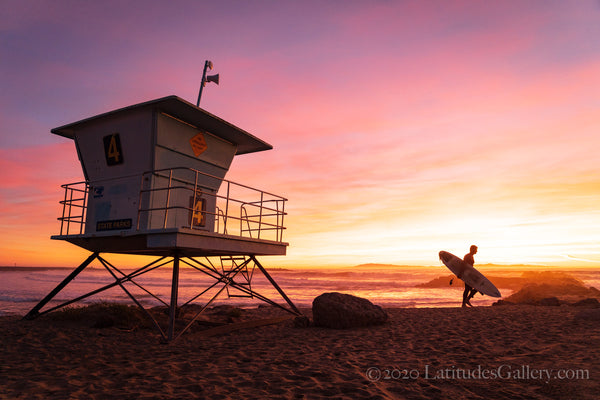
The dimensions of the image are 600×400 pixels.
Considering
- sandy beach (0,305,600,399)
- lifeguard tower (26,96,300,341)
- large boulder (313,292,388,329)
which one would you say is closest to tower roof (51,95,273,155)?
lifeguard tower (26,96,300,341)

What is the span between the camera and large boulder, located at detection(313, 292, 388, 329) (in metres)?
11.5

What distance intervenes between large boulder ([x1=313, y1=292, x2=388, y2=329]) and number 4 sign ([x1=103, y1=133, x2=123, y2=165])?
7268mm

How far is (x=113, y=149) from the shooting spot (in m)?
11.1

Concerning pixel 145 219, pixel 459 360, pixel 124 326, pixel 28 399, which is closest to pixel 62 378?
pixel 28 399

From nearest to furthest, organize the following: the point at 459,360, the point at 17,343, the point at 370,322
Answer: the point at 459,360
the point at 17,343
the point at 370,322

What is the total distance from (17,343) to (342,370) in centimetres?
783

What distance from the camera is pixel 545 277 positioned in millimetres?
43594

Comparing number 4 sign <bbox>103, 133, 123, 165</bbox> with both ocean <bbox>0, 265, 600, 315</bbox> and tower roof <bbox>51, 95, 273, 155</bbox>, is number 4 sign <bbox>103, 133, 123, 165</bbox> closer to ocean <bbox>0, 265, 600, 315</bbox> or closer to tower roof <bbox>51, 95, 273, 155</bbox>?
tower roof <bbox>51, 95, 273, 155</bbox>

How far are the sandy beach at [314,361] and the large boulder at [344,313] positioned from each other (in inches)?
14.0

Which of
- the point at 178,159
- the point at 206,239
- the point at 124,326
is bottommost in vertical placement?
the point at 124,326

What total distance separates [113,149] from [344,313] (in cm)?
822

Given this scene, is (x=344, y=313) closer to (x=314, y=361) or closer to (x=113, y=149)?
(x=314, y=361)

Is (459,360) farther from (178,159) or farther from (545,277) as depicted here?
(545,277)

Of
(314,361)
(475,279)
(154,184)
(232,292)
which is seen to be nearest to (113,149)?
(154,184)
